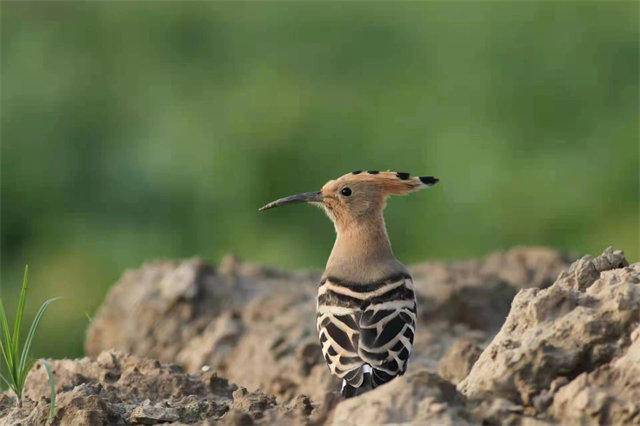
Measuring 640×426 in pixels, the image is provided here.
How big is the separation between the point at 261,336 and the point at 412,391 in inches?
148

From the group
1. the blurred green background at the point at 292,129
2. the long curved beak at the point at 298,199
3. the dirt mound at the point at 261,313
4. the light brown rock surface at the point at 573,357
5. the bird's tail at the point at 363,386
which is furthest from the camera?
the blurred green background at the point at 292,129

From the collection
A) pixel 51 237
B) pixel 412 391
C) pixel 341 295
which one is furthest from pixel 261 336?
pixel 51 237

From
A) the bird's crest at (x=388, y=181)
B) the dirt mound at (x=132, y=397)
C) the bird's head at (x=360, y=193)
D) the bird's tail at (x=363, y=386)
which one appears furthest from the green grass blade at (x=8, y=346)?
the bird's crest at (x=388, y=181)

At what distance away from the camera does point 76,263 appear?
1103 cm

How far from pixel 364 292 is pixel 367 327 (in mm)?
177

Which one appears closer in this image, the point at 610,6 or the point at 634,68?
the point at 634,68

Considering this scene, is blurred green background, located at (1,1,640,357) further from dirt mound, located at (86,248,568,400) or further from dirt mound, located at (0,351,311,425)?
dirt mound, located at (0,351,311,425)

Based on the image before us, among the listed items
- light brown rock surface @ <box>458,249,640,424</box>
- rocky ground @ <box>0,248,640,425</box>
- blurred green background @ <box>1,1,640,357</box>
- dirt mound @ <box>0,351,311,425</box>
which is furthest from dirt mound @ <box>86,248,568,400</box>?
light brown rock surface @ <box>458,249,640,424</box>

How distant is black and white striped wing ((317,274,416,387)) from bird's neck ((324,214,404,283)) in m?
0.07

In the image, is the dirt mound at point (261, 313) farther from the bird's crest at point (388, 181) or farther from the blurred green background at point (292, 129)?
the blurred green background at point (292, 129)

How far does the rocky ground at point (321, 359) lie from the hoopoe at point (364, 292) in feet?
0.80

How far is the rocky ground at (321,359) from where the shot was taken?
3541mm

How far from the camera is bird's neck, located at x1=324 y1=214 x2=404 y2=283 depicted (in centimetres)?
535

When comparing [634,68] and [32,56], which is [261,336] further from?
[32,56]
